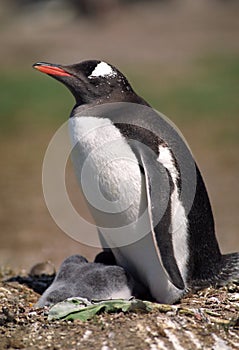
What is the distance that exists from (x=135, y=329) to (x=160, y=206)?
2.50 ft

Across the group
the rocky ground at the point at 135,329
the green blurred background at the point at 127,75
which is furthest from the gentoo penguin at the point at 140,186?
the green blurred background at the point at 127,75

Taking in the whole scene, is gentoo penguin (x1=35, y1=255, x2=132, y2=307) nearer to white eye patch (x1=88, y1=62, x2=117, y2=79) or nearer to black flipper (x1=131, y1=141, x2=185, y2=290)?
black flipper (x1=131, y1=141, x2=185, y2=290)

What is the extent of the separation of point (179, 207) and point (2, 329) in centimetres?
118

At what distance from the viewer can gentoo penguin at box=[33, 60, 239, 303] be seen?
14.4ft

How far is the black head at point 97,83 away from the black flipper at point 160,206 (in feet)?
1.40

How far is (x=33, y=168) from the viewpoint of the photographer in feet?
44.9

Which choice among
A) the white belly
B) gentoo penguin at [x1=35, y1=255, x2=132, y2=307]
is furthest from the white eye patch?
gentoo penguin at [x1=35, y1=255, x2=132, y2=307]

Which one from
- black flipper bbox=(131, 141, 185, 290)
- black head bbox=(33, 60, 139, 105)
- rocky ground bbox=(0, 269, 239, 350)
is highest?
black head bbox=(33, 60, 139, 105)

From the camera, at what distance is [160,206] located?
171 inches

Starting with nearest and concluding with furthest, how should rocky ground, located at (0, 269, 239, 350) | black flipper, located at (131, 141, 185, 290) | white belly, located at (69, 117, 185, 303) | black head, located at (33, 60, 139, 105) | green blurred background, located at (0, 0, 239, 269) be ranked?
1. rocky ground, located at (0, 269, 239, 350)
2. black flipper, located at (131, 141, 185, 290)
3. white belly, located at (69, 117, 185, 303)
4. black head, located at (33, 60, 139, 105)
5. green blurred background, located at (0, 0, 239, 269)

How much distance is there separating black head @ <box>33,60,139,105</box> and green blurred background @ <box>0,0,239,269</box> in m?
2.58

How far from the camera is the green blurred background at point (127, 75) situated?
33.2 ft

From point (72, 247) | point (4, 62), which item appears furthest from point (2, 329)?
point (4, 62)

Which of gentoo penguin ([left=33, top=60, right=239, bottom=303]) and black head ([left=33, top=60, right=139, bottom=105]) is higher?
black head ([left=33, top=60, right=139, bottom=105])
